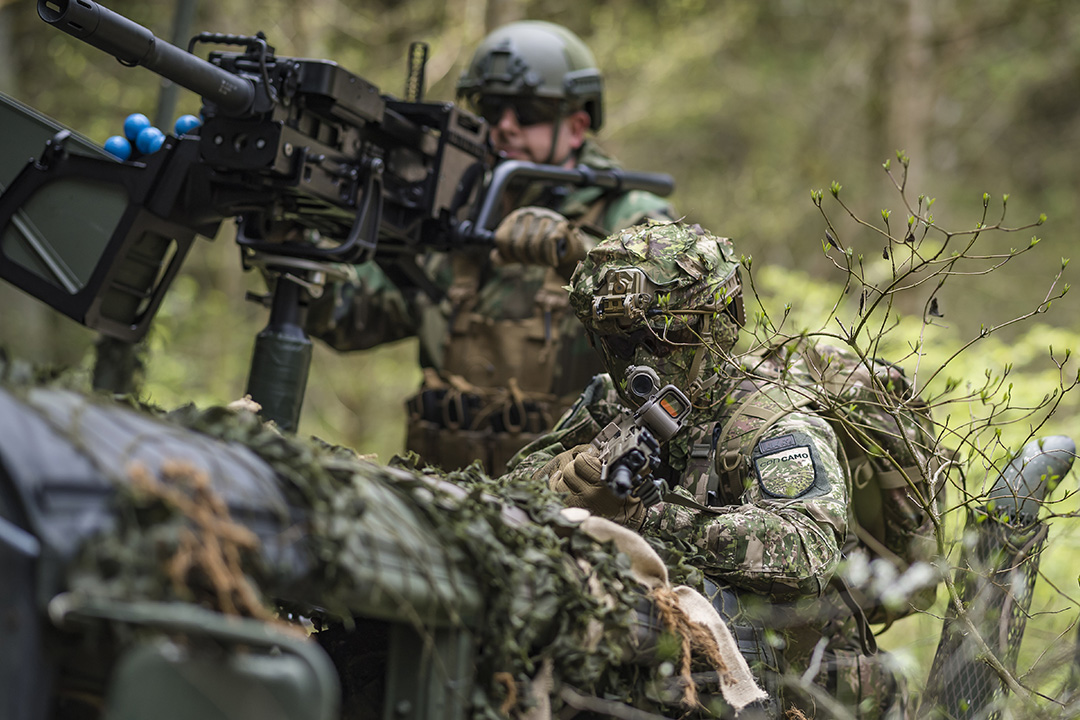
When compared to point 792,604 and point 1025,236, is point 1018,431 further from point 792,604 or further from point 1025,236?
point 1025,236

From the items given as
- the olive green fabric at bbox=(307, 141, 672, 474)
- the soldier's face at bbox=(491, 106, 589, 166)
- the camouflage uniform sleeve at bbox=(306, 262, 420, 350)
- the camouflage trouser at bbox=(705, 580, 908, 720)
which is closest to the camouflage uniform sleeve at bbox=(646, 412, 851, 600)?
the camouflage trouser at bbox=(705, 580, 908, 720)

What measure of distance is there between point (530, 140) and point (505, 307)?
995 mm

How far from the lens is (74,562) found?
1635 mm

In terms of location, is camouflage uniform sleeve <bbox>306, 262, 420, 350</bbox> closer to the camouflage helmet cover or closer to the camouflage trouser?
the camouflage helmet cover

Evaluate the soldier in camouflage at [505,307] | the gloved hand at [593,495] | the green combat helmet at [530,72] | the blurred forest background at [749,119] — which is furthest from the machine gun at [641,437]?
the blurred forest background at [749,119]

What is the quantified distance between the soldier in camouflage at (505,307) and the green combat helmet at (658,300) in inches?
62.5

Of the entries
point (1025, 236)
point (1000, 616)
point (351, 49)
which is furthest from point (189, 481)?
point (1025, 236)

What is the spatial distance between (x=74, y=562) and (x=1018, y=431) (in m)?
6.77

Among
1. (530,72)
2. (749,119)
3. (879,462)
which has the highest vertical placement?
(749,119)

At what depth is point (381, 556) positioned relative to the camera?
1.99 meters

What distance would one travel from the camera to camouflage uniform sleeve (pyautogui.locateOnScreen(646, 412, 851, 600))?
119 inches

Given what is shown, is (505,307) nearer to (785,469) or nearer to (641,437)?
(785,469)

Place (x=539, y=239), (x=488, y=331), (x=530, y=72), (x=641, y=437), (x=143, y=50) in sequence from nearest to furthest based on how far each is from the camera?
(x=641, y=437) < (x=143, y=50) < (x=539, y=239) < (x=488, y=331) < (x=530, y=72)

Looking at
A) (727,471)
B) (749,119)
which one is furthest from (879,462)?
(749,119)
